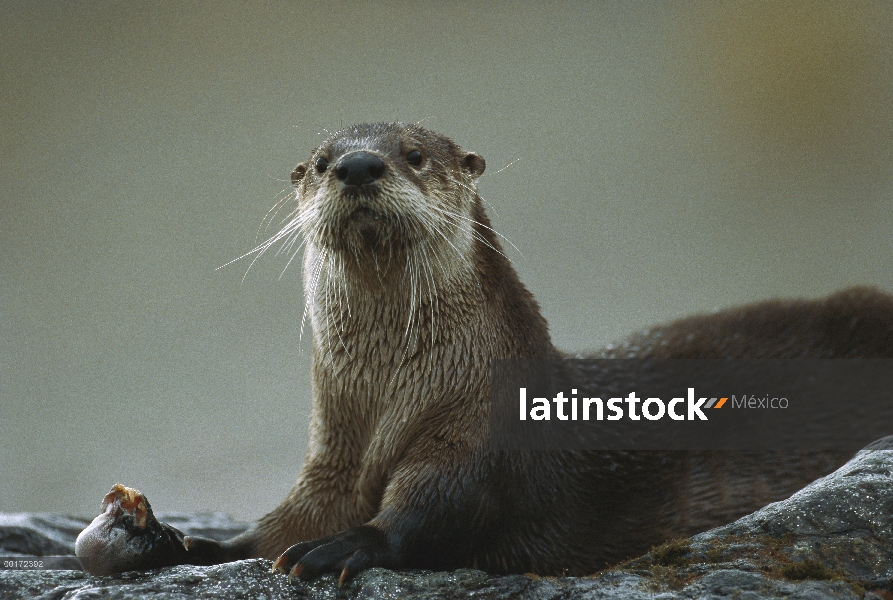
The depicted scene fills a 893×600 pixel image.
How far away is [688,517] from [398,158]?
1.09 meters

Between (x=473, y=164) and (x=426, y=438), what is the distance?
771mm

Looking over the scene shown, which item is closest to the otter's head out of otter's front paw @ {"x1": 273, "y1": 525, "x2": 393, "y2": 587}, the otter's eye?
the otter's eye

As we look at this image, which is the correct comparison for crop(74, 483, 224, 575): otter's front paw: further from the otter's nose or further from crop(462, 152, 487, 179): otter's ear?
crop(462, 152, 487, 179): otter's ear

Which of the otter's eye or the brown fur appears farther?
the otter's eye

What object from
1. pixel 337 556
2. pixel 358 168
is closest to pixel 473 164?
pixel 358 168

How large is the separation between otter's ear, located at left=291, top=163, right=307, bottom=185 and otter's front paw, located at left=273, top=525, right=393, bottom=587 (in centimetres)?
101

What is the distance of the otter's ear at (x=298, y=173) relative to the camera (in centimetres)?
236

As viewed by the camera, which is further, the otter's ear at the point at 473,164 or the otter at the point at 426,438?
the otter's ear at the point at 473,164

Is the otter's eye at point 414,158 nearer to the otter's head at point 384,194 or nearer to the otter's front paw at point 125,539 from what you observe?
the otter's head at point 384,194

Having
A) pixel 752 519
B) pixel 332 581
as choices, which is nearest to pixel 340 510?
pixel 332 581

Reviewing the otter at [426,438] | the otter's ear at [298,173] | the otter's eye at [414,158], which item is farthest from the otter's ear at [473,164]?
the otter's ear at [298,173]

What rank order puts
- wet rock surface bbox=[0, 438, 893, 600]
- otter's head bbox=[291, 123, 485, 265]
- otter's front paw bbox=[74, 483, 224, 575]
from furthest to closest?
otter's head bbox=[291, 123, 485, 265] < otter's front paw bbox=[74, 483, 224, 575] < wet rock surface bbox=[0, 438, 893, 600]

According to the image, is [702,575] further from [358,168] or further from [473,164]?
[473,164]

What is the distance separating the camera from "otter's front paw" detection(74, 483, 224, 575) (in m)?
1.79
